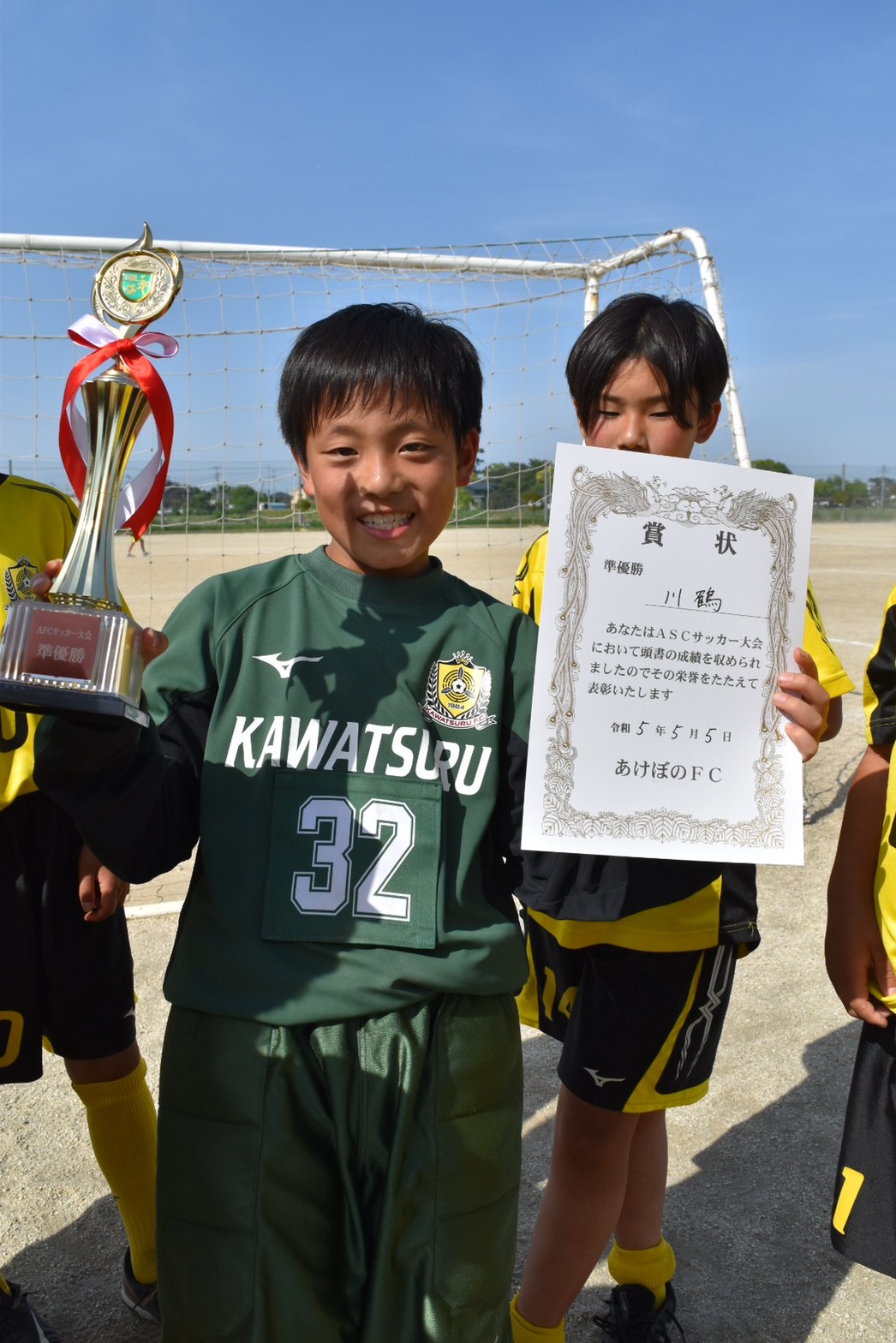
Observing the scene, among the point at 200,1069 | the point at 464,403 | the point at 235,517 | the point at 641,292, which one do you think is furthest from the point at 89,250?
the point at 200,1069

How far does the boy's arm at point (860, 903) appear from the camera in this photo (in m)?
1.69

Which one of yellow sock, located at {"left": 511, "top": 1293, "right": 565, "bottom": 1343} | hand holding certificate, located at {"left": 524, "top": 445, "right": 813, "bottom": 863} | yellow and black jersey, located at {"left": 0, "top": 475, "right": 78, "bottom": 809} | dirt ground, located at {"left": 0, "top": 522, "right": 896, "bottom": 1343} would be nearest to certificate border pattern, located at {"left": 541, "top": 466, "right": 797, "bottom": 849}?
hand holding certificate, located at {"left": 524, "top": 445, "right": 813, "bottom": 863}

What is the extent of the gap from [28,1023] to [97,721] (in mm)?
947

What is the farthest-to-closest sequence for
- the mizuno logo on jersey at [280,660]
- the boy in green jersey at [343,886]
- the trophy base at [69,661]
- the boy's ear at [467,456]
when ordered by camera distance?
the boy's ear at [467,456]
the mizuno logo on jersey at [280,660]
the boy in green jersey at [343,886]
the trophy base at [69,661]

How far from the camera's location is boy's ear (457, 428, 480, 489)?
153 centimetres

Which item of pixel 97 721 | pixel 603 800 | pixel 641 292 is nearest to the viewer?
pixel 97 721

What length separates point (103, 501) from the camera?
136 cm

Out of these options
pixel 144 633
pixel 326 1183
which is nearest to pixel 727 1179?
pixel 326 1183

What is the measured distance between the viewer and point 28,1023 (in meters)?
1.89

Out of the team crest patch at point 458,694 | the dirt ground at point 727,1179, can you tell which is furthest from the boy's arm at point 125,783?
the dirt ground at point 727,1179

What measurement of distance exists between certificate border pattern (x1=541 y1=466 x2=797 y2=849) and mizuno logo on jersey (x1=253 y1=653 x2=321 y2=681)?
1.04ft

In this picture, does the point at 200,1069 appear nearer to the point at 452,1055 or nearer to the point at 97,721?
the point at 452,1055

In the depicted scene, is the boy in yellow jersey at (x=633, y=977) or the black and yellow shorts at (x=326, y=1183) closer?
the black and yellow shorts at (x=326, y=1183)

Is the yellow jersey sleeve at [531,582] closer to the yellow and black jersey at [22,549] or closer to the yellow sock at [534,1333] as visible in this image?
the yellow and black jersey at [22,549]
